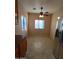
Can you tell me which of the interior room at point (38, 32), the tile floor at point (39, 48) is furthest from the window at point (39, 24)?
the tile floor at point (39, 48)

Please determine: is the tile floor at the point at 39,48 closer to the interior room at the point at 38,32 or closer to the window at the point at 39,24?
the interior room at the point at 38,32

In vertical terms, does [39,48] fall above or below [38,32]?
below

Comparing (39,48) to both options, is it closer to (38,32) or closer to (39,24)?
(38,32)

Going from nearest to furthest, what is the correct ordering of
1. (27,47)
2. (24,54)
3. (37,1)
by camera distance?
(24,54)
(27,47)
(37,1)

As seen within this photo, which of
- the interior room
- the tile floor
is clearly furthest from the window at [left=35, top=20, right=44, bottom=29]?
the tile floor

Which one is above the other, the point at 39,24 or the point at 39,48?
the point at 39,24

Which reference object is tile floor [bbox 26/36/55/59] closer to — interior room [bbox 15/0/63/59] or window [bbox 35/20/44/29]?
interior room [bbox 15/0/63/59]

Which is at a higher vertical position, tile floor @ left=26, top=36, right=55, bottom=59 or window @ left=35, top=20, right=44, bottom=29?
window @ left=35, top=20, right=44, bottom=29

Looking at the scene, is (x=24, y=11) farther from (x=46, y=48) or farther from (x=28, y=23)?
(x=46, y=48)

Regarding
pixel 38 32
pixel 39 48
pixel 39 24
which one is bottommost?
pixel 39 48

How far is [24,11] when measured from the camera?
195 cm

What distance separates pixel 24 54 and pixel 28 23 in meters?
0.49

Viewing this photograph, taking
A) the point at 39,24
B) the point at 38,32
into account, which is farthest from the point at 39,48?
the point at 39,24
